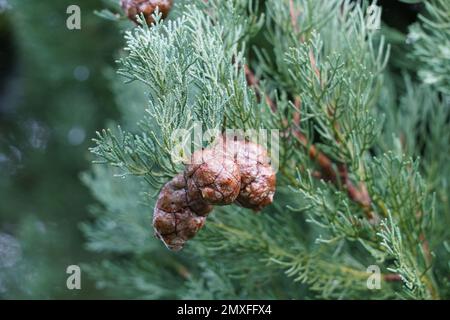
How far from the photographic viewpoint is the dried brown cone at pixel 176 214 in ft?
2.29

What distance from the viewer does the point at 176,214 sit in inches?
27.5

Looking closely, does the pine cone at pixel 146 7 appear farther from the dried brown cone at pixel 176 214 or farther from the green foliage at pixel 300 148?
the dried brown cone at pixel 176 214

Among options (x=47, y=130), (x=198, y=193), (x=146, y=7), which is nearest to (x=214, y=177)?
(x=198, y=193)

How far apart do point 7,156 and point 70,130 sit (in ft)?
0.75

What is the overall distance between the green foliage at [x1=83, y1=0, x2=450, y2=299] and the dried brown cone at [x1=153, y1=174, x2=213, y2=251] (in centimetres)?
3

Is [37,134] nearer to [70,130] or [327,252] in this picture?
[70,130]

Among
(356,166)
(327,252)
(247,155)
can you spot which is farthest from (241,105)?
(327,252)

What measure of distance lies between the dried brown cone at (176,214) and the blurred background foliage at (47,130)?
850mm

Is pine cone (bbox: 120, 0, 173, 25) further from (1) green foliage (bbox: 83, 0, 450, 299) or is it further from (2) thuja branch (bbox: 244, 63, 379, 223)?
(2) thuja branch (bbox: 244, 63, 379, 223)

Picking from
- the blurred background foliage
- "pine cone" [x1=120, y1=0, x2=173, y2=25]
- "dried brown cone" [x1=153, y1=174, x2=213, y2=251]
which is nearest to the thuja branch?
"pine cone" [x1=120, y1=0, x2=173, y2=25]

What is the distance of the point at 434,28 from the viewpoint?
1.05 m

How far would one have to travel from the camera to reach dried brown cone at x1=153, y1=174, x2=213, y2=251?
0.70 m

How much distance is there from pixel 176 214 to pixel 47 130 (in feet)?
4.22

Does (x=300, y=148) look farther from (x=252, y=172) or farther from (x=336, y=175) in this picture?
(x=252, y=172)
